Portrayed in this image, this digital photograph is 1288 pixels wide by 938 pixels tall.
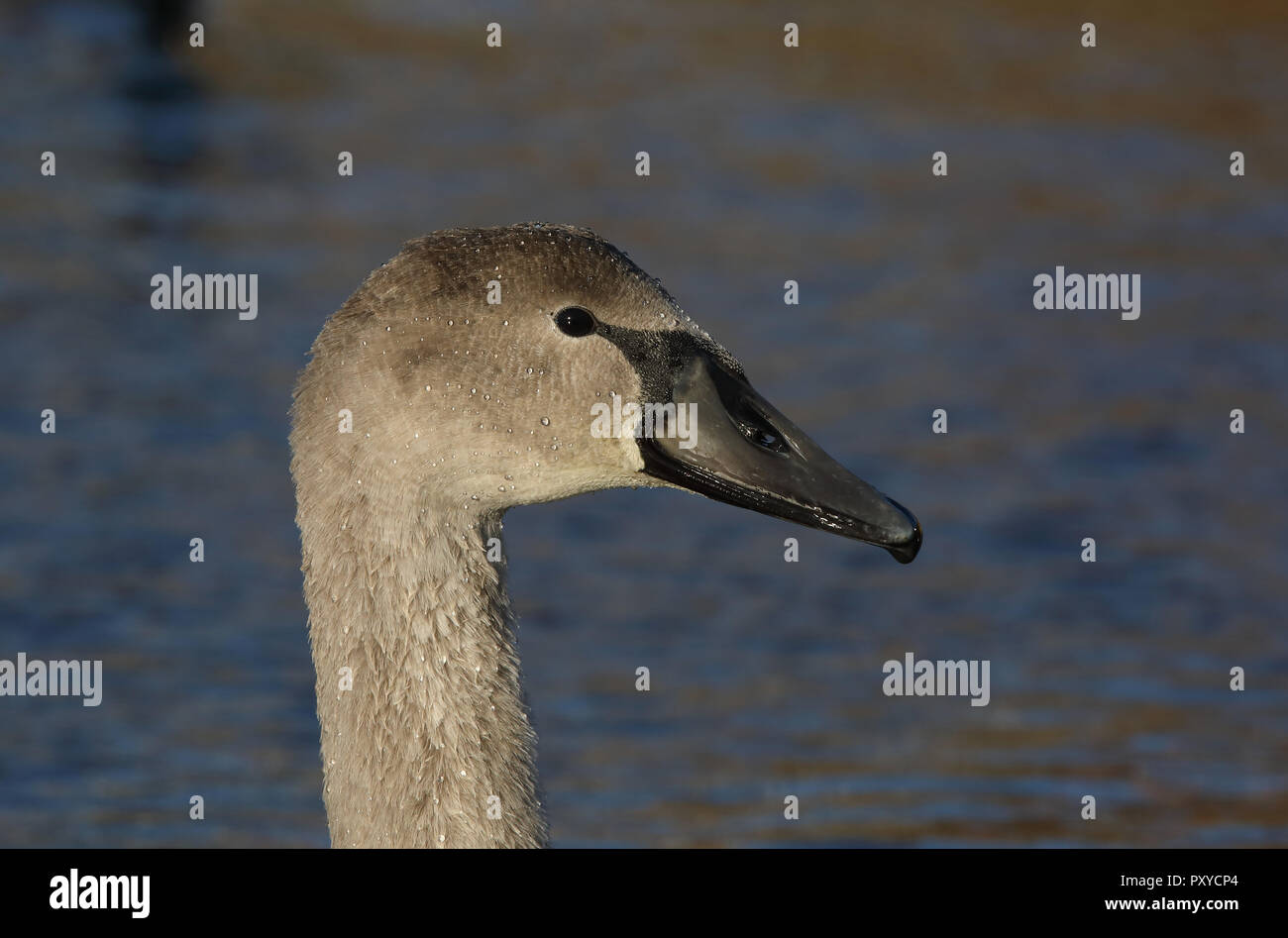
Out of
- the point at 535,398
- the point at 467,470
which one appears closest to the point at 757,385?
the point at 535,398

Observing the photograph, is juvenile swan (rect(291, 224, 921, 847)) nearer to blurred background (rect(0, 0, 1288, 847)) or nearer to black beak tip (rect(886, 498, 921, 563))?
black beak tip (rect(886, 498, 921, 563))

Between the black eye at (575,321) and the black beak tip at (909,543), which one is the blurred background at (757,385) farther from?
the black eye at (575,321)

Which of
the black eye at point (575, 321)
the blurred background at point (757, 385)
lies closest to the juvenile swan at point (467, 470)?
the black eye at point (575, 321)

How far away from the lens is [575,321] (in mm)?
5426

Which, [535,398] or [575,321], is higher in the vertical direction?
[575,321]

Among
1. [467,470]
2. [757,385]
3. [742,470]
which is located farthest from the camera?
[757,385]

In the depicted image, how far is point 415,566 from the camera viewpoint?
5238 millimetres

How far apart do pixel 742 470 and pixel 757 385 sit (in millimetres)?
6521

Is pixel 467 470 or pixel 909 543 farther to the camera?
pixel 909 543

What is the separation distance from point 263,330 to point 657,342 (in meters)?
7.82

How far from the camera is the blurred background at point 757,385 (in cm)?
866

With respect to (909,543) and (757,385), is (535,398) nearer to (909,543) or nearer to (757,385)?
(909,543)
